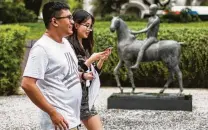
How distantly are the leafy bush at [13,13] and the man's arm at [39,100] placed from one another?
18.9 metres

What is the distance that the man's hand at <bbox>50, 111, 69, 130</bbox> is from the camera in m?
3.44

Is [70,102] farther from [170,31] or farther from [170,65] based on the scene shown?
[170,31]

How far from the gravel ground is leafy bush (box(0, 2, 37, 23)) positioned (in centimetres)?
1166

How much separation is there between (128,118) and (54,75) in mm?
5252

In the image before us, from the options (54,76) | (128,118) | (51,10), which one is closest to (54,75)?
(54,76)

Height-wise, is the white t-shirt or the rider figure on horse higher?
the white t-shirt

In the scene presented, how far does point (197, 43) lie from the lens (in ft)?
42.8

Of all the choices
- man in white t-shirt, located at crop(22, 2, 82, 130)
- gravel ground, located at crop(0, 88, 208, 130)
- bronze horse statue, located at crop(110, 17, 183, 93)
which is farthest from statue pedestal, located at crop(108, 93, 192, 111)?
man in white t-shirt, located at crop(22, 2, 82, 130)

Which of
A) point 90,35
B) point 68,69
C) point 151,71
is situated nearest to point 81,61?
point 90,35

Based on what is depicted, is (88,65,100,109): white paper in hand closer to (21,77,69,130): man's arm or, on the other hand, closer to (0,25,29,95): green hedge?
(21,77,69,130): man's arm

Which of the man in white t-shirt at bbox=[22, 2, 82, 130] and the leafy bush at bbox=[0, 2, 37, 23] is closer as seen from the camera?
the man in white t-shirt at bbox=[22, 2, 82, 130]

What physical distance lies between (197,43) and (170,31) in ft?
2.47

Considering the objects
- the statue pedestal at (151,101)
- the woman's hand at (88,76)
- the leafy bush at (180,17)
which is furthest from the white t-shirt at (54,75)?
the leafy bush at (180,17)

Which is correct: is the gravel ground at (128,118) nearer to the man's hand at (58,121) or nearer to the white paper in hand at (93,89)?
the white paper in hand at (93,89)
